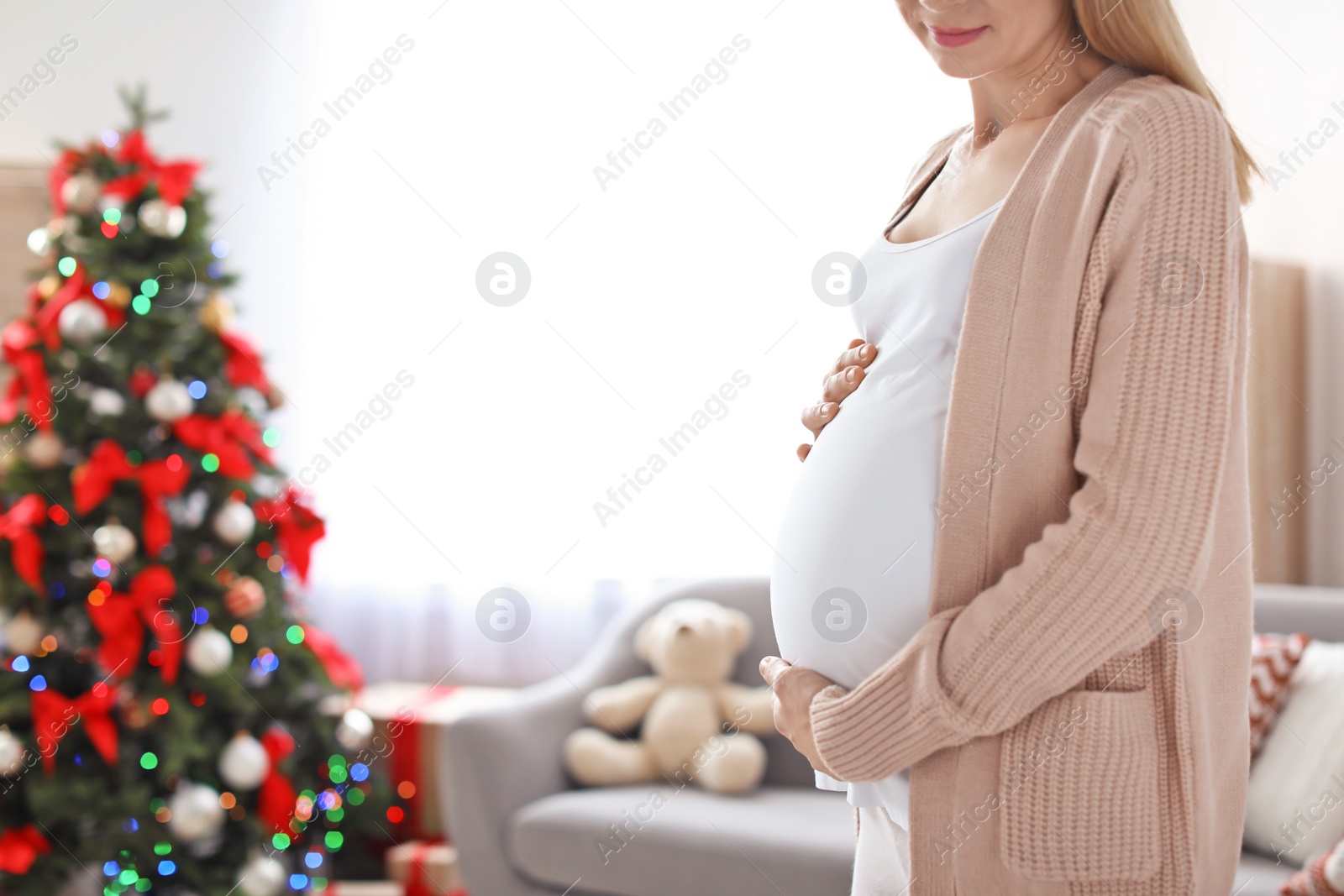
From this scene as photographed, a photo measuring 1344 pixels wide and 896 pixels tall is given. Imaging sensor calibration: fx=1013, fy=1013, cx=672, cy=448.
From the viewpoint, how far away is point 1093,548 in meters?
0.68

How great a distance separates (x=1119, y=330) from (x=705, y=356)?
7.09 ft

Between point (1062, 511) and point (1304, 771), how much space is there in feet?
4.28

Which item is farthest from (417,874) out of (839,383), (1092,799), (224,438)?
(1092,799)

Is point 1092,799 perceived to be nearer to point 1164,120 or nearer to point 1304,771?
point 1164,120

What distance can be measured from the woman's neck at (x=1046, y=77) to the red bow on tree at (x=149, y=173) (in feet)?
5.89

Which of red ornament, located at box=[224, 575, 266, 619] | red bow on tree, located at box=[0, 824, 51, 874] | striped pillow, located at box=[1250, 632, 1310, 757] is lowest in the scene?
striped pillow, located at box=[1250, 632, 1310, 757]

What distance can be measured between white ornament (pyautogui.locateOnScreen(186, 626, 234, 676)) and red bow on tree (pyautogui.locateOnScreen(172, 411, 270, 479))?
12.8 inches

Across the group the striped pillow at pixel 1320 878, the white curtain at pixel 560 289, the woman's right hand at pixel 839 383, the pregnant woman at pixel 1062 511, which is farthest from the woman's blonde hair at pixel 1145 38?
the white curtain at pixel 560 289

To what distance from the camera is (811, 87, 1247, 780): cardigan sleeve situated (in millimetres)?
678

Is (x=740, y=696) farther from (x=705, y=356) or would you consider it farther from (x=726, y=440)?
(x=705, y=356)

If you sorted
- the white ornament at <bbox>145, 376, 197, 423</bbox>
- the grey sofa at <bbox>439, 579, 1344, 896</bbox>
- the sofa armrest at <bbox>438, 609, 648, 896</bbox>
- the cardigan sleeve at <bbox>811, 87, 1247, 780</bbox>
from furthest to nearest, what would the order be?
the sofa armrest at <bbox>438, 609, 648, 896</bbox> < the white ornament at <bbox>145, 376, 197, 423</bbox> < the grey sofa at <bbox>439, 579, 1344, 896</bbox> < the cardigan sleeve at <bbox>811, 87, 1247, 780</bbox>

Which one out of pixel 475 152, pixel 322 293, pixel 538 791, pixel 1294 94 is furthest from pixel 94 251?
pixel 1294 94

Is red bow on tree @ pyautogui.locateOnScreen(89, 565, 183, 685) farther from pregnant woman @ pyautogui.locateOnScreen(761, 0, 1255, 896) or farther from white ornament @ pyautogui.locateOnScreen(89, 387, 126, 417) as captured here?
pregnant woman @ pyautogui.locateOnScreen(761, 0, 1255, 896)

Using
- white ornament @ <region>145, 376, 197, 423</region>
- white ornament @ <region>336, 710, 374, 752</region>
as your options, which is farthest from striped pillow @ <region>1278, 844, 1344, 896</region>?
white ornament @ <region>145, 376, 197, 423</region>
